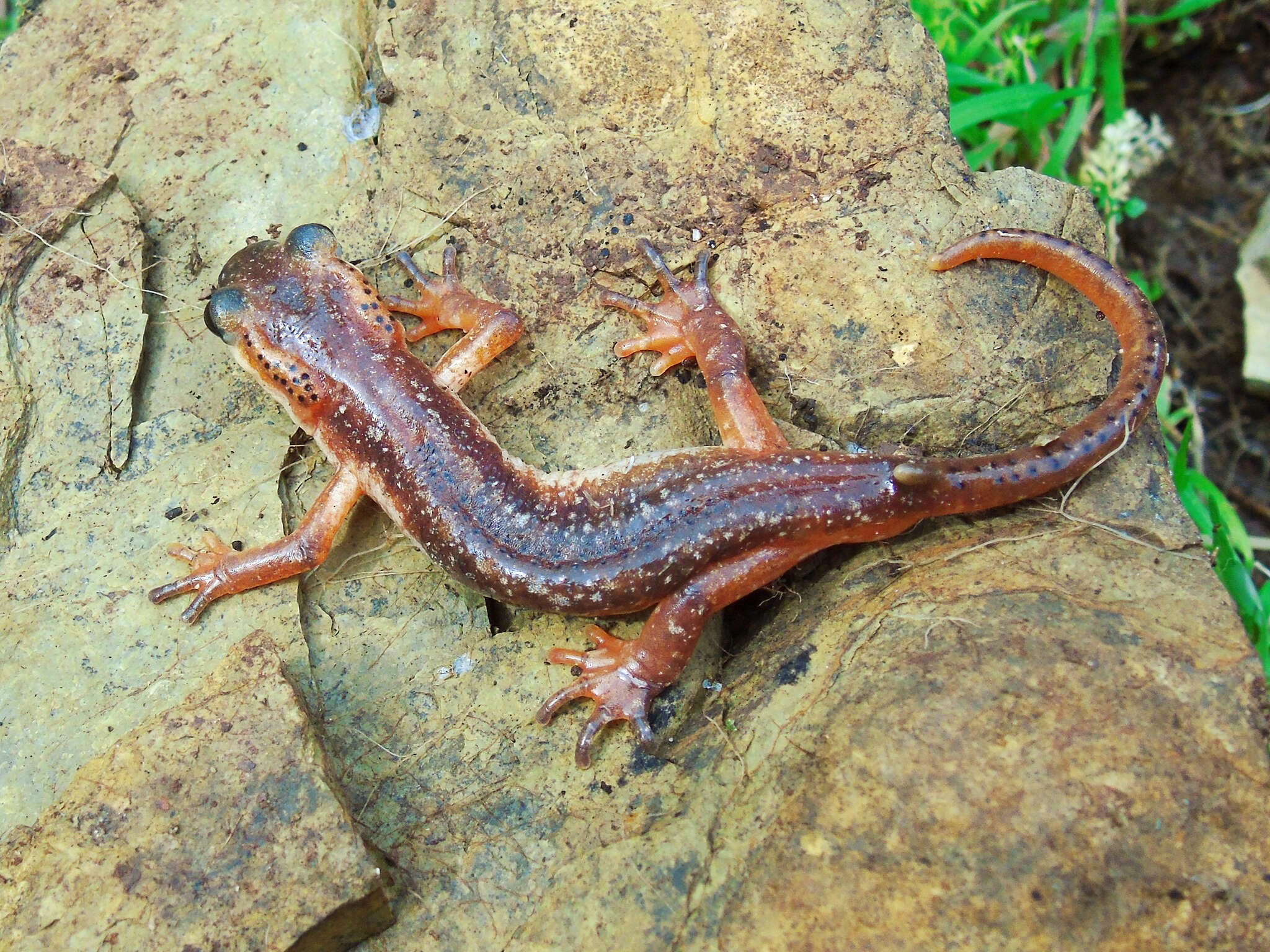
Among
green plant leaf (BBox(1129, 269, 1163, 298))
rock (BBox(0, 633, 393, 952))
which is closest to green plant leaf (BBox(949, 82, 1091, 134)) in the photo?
green plant leaf (BBox(1129, 269, 1163, 298))

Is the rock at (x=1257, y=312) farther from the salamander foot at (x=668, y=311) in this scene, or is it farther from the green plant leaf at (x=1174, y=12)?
the salamander foot at (x=668, y=311)

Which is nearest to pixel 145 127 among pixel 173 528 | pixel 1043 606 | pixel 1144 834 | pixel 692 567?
pixel 173 528

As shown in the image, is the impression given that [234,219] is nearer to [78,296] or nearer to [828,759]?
[78,296]

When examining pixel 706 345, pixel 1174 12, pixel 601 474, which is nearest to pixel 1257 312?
pixel 1174 12

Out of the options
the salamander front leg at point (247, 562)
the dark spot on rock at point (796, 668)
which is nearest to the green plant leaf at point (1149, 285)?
the dark spot on rock at point (796, 668)

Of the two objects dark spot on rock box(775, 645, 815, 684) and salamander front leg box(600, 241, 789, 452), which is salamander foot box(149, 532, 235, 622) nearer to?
salamander front leg box(600, 241, 789, 452)

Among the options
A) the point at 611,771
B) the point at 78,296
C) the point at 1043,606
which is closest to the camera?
the point at 1043,606
